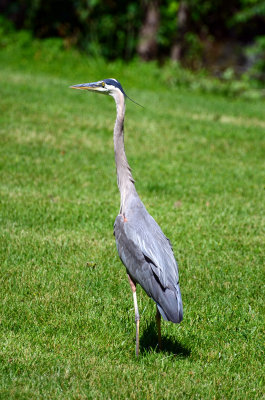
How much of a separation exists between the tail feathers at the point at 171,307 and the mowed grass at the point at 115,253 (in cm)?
46

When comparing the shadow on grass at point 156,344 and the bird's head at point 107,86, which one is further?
the bird's head at point 107,86

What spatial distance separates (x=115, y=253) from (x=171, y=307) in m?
2.21

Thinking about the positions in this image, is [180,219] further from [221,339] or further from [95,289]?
[221,339]

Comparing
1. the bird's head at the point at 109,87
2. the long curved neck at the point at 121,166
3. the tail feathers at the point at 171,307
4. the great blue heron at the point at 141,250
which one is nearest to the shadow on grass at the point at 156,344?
the great blue heron at the point at 141,250

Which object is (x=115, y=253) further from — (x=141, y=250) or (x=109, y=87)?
(x=109, y=87)

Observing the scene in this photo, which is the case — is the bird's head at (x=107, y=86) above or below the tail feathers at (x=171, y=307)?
above

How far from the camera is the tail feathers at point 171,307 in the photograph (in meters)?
3.71

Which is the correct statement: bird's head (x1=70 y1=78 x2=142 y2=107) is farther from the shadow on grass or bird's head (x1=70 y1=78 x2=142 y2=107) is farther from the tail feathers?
the shadow on grass

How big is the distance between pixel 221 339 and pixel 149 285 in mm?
920

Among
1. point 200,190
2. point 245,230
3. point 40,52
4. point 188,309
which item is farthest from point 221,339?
point 40,52

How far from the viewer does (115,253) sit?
5.91m

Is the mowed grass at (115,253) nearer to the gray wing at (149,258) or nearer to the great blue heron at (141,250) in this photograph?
the great blue heron at (141,250)

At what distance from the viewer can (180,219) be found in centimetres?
696

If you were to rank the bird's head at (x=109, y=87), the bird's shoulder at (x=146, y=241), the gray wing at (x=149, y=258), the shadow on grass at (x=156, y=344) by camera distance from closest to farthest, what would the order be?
the gray wing at (x=149, y=258), the bird's shoulder at (x=146, y=241), the shadow on grass at (x=156, y=344), the bird's head at (x=109, y=87)
